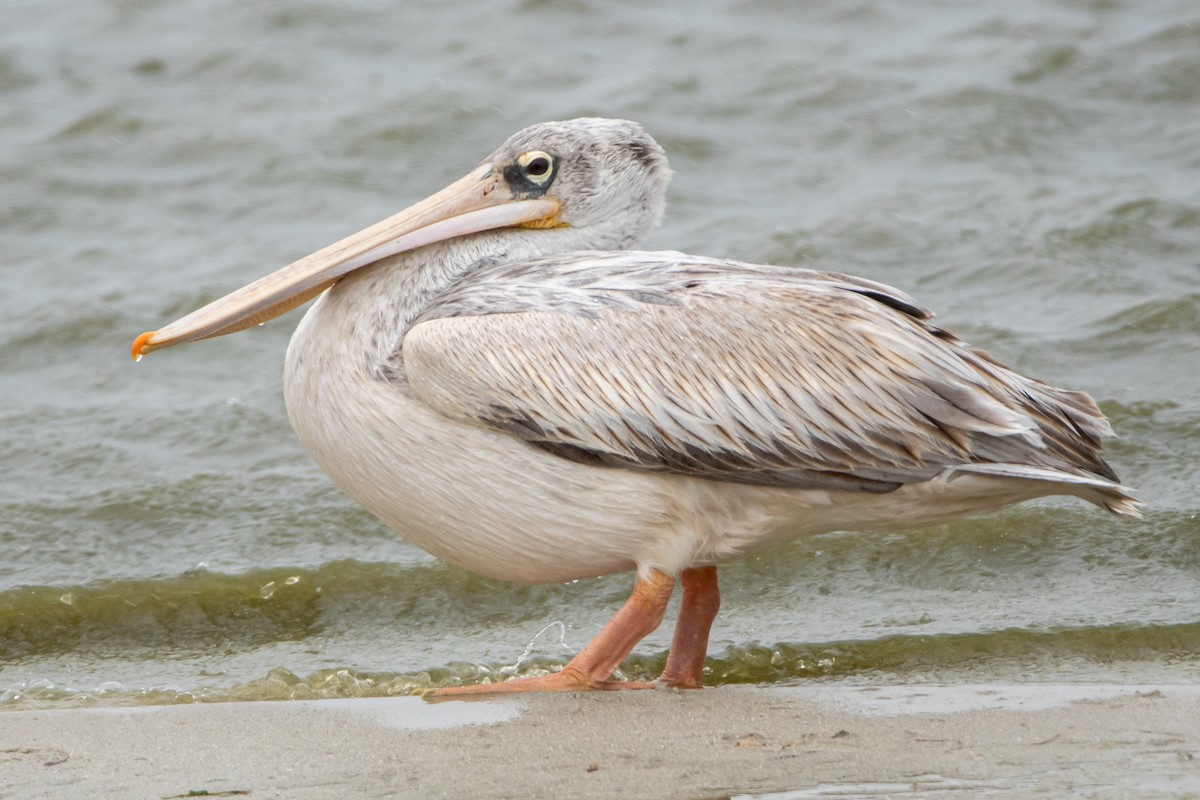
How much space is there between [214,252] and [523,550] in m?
4.99

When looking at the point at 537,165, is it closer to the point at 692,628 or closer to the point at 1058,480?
the point at 692,628

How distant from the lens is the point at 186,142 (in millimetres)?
9828

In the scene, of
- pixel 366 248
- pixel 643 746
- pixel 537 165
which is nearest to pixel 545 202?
pixel 537 165

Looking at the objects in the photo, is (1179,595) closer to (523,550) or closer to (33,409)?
(523,550)

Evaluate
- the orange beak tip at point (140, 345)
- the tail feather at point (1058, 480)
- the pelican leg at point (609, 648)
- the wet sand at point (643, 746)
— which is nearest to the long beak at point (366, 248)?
the orange beak tip at point (140, 345)

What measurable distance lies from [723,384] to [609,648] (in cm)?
74

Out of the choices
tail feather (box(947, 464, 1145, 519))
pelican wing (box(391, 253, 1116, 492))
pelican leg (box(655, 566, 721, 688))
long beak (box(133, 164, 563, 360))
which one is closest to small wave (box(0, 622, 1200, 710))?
pelican leg (box(655, 566, 721, 688))

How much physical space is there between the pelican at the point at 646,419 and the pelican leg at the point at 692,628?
0.19m

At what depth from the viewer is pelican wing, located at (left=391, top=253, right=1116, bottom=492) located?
155 inches

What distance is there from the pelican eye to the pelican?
14.6 inches

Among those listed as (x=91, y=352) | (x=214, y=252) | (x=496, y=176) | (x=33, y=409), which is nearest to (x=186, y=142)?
(x=214, y=252)

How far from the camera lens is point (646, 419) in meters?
3.95

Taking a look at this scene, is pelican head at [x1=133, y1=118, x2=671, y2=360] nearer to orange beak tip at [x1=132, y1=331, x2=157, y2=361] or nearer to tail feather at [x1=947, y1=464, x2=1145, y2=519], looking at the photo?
orange beak tip at [x1=132, y1=331, x2=157, y2=361]

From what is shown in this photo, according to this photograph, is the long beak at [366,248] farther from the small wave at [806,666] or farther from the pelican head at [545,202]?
the small wave at [806,666]
